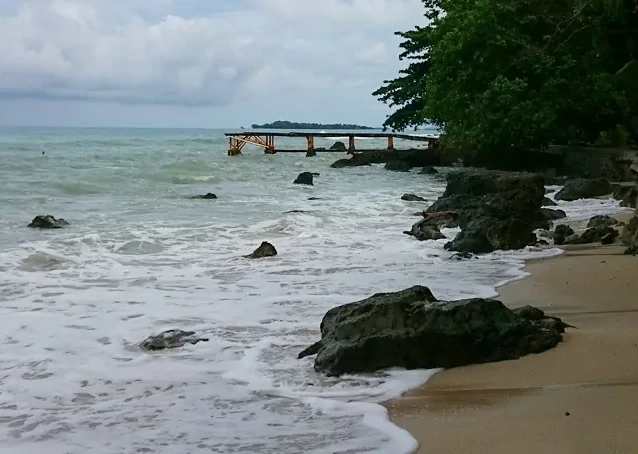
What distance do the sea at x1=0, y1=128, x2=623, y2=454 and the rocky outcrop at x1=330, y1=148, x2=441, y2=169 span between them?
704 inches

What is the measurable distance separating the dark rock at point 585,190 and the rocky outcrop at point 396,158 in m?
16.2

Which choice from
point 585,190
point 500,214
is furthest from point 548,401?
point 585,190

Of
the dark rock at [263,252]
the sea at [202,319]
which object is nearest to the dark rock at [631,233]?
the sea at [202,319]

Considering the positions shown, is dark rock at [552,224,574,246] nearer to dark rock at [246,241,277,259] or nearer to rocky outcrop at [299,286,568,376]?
dark rock at [246,241,277,259]

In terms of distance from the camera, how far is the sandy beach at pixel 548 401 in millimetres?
3385

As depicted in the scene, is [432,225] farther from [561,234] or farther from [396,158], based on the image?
[396,158]

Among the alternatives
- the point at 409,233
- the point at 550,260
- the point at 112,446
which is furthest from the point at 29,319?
the point at 409,233

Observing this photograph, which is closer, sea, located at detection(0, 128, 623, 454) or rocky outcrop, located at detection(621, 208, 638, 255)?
sea, located at detection(0, 128, 623, 454)

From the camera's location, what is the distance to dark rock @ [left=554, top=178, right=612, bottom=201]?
54.7 ft

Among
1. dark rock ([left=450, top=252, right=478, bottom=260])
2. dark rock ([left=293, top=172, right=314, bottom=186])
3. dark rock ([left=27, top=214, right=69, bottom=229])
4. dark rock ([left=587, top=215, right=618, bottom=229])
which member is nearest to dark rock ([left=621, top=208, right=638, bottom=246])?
dark rock ([left=587, top=215, right=618, bottom=229])

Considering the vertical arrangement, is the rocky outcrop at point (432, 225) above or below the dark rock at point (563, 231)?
below

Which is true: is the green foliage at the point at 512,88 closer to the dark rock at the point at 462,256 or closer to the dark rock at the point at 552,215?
the dark rock at the point at 552,215

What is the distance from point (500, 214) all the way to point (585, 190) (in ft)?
24.1

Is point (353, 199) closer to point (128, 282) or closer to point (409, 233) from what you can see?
point (409, 233)
